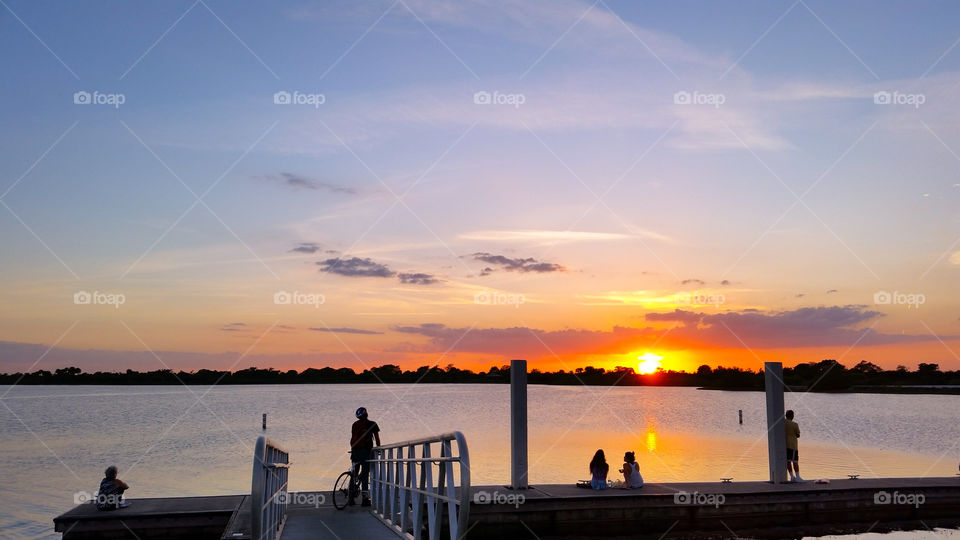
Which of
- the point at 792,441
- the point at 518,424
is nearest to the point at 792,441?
the point at 792,441

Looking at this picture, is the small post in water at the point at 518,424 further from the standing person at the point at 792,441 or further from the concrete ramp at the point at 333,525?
the standing person at the point at 792,441

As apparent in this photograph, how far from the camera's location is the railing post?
17344 mm

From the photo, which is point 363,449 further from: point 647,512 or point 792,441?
point 792,441

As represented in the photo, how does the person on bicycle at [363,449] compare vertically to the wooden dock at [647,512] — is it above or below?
above

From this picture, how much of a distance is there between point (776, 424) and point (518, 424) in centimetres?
582

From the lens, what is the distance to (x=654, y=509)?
15523 millimetres

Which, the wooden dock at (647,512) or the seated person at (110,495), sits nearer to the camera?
the wooden dock at (647,512)

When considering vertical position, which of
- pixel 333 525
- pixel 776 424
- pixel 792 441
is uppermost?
pixel 776 424

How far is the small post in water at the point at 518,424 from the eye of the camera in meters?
15.7

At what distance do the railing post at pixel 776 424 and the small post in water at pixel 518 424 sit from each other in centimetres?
537

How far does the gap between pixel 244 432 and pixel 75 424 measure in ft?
61.6

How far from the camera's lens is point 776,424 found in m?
17.5

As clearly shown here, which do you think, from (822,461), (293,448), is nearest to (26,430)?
(293,448)

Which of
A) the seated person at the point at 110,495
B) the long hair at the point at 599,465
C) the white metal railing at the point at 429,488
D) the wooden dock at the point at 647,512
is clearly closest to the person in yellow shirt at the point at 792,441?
the wooden dock at the point at 647,512
